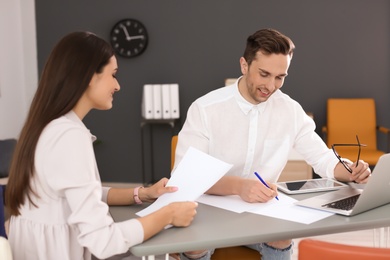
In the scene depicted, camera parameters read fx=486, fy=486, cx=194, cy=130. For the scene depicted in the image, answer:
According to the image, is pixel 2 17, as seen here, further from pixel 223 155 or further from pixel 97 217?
pixel 97 217

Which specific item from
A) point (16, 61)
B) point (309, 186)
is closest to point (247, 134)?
point (309, 186)

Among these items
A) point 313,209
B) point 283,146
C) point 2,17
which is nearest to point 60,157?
point 313,209

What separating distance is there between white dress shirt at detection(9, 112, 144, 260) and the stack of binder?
366 centimetres

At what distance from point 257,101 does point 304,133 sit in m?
0.29

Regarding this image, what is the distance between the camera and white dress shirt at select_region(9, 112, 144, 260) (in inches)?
49.9

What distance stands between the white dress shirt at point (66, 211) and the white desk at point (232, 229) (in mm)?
87

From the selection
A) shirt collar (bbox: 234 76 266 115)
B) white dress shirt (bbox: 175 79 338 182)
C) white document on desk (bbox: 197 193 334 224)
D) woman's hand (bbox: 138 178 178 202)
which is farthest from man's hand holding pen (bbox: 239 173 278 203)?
shirt collar (bbox: 234 76 266 115)

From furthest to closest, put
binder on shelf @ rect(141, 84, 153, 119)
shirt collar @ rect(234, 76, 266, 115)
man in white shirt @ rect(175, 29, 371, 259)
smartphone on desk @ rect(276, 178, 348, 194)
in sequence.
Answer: binder on shelf @ rect(141, 84, 153, 119)
shirt collar @ rect(234, 76, 266, 115)
man in white shirt @ rect(175, 29, 371, 259)
smartphone on desk @ rect(276, 178, 348, 194)

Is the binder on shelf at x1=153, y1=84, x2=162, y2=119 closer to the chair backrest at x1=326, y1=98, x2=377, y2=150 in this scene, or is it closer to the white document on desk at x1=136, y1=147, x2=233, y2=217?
the chair backrest at x1=326, y1=98, x2=377, y2=150

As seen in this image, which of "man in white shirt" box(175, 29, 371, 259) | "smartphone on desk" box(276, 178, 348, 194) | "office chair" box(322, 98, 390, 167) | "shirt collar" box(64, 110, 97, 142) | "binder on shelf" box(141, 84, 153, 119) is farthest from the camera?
"binder on shelf" box(141, 84, 153, 119)

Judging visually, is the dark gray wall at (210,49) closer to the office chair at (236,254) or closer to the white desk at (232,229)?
the office chair at (236,254)

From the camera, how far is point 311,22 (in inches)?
204

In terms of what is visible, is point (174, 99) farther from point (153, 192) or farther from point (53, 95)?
point (53, 95)

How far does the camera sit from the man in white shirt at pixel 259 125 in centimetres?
204
